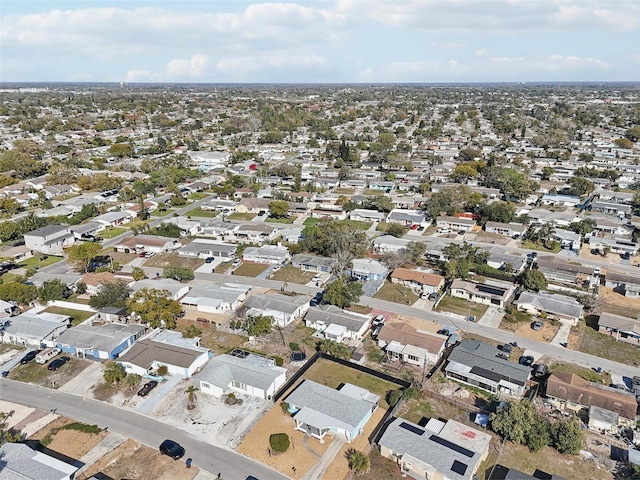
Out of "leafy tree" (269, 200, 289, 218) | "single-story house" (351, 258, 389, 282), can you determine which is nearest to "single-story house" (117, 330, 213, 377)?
"single-story house" (351, 258, 389, 282)

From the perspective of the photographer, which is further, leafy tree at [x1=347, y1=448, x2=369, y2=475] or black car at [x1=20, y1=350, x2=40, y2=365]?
black car at [x1=20, y1=350, x2=40, y2=365]

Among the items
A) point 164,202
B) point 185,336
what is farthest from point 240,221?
point 185,336

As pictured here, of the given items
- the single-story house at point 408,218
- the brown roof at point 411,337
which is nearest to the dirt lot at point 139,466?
the brown roof at point 411,337

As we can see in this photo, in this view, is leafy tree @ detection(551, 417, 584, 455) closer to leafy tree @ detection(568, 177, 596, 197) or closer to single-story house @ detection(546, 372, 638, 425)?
single-story house @ detection(546, 372, 638, 425)

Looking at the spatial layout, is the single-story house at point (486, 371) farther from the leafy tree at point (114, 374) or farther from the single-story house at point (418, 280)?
the leafy tree at point (114, 374)

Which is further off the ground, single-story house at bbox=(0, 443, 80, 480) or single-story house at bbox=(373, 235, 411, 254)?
single-story house at bbox=(373, 235, 411, 254)

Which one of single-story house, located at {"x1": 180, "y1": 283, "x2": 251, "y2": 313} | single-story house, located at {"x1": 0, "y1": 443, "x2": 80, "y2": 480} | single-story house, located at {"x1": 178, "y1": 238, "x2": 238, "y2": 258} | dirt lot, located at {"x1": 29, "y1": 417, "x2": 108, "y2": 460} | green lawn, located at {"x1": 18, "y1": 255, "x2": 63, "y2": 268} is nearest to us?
single-story house, located at {"x1": 0, "y1": 443, "x2": 80, "y2": 480}
